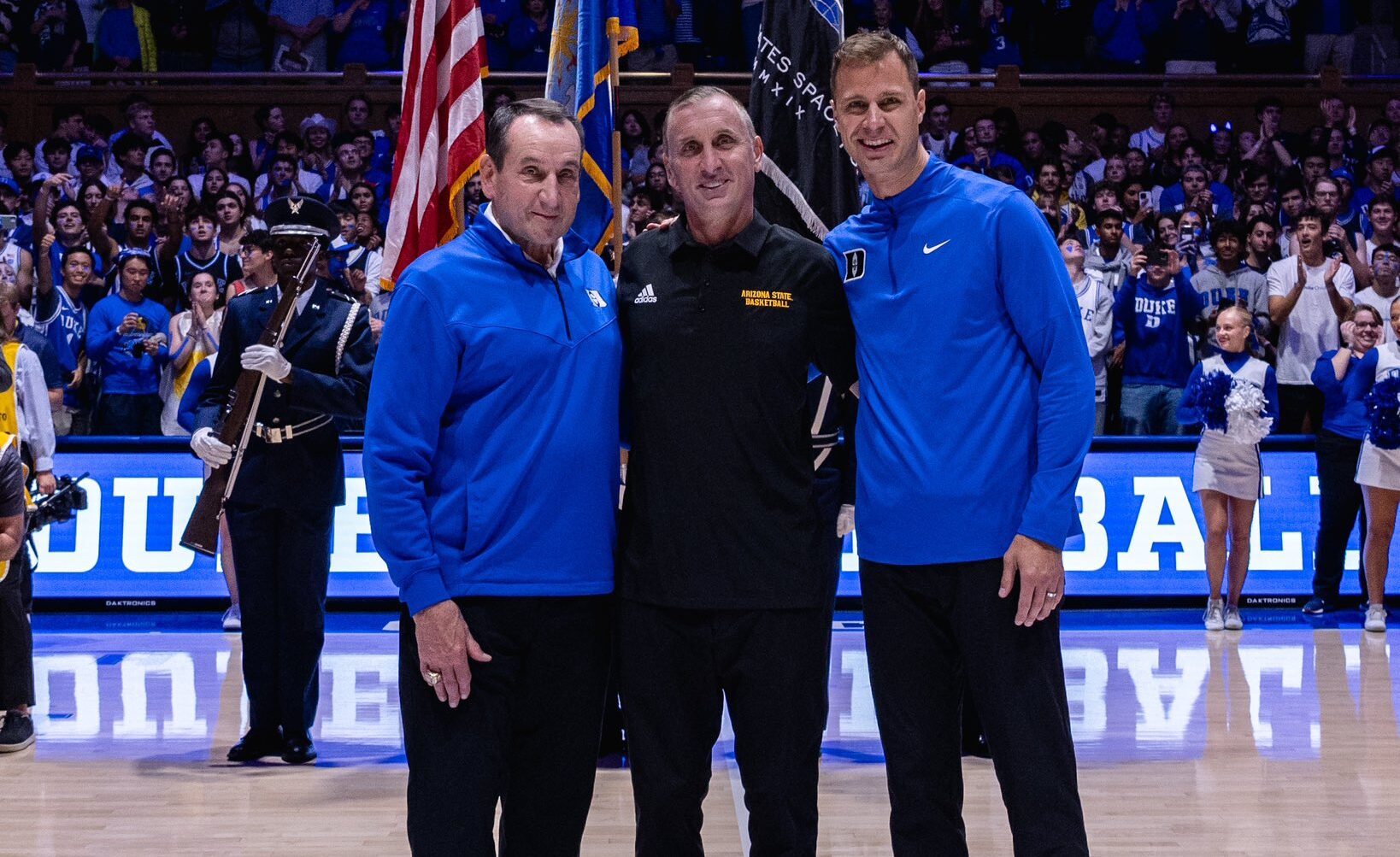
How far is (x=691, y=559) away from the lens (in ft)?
11.0

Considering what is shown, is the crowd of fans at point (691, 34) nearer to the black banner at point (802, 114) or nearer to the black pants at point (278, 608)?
the black banner at point (802, 114)

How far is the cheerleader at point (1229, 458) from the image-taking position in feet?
31.4

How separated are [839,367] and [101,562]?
7.75m

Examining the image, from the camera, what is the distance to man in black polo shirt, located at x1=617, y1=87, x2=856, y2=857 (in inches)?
133

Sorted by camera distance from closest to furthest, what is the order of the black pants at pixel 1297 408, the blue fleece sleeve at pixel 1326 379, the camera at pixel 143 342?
the blue fleece sleeve at pixel 1326 379
the camera at pixel 143 342
the black pants at pixel 1297 408

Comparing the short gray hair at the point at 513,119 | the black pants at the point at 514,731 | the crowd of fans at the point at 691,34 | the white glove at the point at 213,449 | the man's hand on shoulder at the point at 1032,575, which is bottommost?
the black pants at the point at 514,731

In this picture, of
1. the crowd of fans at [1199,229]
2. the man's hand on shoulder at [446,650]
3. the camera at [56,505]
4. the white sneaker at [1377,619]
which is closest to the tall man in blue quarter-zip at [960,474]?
the man's hand on shoulder at [446,650]

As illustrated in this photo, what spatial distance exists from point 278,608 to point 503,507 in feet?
11.0

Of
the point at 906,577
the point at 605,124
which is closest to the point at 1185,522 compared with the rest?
the point at 605,124

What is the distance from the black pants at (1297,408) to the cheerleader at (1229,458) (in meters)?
1.68

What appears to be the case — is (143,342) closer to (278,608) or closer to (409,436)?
(278,608)

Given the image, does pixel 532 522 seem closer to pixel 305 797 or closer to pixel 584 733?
pixel 584 733

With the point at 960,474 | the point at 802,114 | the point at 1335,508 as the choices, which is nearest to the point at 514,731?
the point at 960,474

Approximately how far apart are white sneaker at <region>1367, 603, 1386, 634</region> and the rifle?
7012 millimetres
